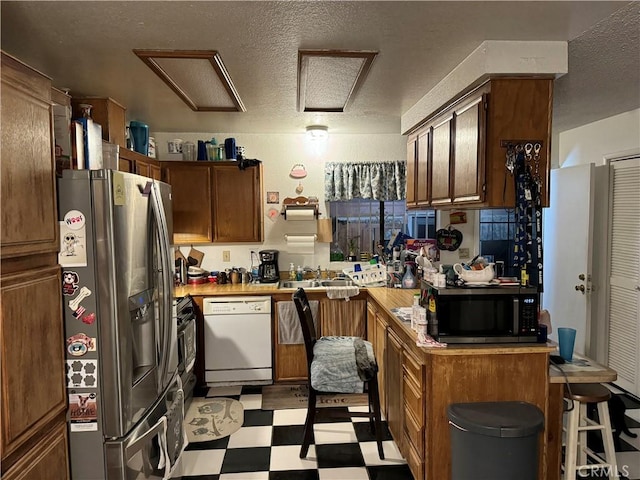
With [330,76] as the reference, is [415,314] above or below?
below

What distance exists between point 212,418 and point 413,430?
1.65m

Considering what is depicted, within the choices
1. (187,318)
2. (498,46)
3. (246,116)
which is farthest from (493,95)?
(187,318)

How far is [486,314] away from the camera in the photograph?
2.12 meters

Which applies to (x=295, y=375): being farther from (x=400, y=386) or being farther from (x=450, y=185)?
(x=450, y=185)

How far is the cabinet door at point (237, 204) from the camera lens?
4.06 m

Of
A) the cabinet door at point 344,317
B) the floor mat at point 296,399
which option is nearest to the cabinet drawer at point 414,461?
the floor mat at point 296,399

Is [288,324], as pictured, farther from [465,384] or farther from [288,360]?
[465,384]

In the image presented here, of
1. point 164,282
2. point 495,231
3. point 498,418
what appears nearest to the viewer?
point 498,418

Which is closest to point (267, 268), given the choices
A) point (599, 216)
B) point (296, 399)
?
point (296, 399)

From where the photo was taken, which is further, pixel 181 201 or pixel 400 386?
pixel 181 201

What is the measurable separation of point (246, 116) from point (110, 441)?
256cm

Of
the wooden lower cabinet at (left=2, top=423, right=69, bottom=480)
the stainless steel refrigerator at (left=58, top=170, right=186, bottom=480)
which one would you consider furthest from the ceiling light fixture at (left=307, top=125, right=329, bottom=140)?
the wooden lower cabinet at (left=2, top=423, right=69, bottom=480)

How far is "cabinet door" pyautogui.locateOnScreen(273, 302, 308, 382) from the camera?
3787mm

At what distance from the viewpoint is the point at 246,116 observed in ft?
11.5
